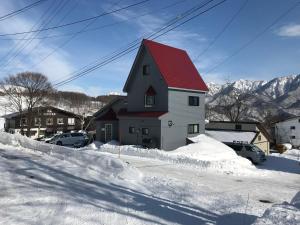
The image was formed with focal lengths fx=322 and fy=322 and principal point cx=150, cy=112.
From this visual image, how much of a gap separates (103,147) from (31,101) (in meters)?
32.6

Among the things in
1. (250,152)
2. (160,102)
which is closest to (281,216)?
(250,152)

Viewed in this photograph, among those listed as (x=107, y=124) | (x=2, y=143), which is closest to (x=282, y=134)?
(x=107, y=124)

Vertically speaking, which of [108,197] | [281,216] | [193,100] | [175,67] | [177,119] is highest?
[175,67]

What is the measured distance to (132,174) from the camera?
47.5 feet

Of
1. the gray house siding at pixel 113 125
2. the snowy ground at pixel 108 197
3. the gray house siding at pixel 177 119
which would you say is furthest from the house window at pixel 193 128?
the snowy ground at pixel 108 197

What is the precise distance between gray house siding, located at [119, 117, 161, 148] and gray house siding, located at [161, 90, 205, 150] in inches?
23.3

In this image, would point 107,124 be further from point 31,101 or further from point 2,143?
point 31,101

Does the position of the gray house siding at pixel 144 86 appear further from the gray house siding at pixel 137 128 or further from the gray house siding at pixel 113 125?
the gray house siding at pixel 113 125

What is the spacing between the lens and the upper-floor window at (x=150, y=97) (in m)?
32.8

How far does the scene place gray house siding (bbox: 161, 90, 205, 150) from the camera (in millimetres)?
30594

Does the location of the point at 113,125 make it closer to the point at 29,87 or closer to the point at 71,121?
the point at 29,87

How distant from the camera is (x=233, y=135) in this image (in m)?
42.3

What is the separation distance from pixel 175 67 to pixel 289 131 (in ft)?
174

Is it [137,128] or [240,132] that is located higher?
[137,128]
